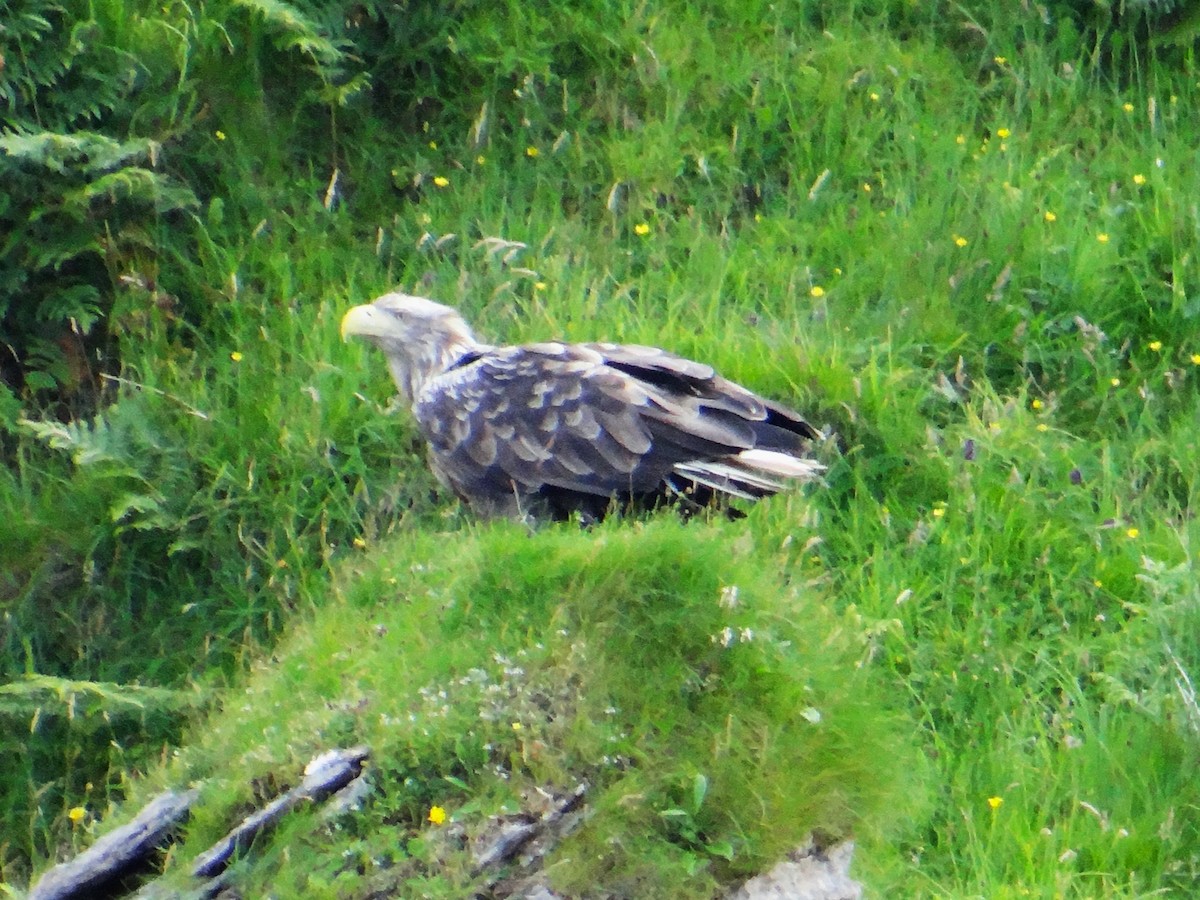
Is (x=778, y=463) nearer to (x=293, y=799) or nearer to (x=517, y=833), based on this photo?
(x=517, y=833)

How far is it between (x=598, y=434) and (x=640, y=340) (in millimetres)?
921

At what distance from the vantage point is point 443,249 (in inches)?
306

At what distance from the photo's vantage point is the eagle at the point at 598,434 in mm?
6047

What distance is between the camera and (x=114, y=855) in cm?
485

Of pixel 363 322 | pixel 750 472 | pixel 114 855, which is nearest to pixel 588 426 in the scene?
pixel 750 472

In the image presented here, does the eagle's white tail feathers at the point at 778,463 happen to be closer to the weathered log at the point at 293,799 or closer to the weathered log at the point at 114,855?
the weathered log at the point at 293,799

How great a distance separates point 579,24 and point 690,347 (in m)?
2.48

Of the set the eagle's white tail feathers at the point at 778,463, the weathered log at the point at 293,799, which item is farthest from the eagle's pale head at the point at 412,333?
the weathered log at the point at 293,799

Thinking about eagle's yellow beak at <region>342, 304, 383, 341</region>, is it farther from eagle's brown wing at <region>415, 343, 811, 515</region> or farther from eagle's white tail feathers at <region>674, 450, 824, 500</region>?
eagle's white tail feathers at <region>674, 450, 824, 500</region>

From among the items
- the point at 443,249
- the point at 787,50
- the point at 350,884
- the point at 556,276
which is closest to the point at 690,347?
the point at 556,276

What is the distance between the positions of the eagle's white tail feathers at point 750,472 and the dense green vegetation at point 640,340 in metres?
0.16

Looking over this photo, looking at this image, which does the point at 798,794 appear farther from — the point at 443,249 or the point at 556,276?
the point at 443,249

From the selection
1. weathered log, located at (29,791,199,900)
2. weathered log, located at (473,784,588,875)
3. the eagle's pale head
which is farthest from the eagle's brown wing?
weathered log, located at (29,791,199,900)

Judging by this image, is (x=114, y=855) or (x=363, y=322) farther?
(x=363, y=322)
